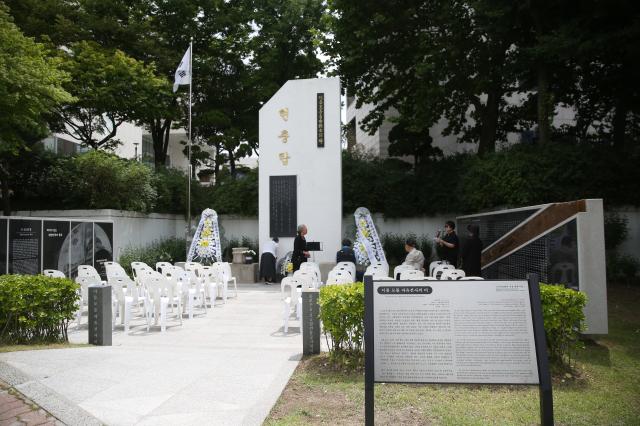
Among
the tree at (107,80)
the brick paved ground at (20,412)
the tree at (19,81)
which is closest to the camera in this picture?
the brick paved ground at (20,412)

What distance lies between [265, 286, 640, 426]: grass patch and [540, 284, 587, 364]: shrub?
27 centimetres

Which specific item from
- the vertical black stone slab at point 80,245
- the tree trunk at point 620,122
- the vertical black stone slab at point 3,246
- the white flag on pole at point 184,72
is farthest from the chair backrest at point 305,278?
the tree trunk at point 620,122

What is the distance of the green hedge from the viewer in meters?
5.37

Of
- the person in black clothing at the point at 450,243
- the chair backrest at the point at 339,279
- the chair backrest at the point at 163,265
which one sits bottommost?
the chair backrest at the point at 339,279

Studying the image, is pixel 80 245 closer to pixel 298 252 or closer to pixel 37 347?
pixel 298 252

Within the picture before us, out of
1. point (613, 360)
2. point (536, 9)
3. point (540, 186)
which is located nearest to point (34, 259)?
point (613, 360)

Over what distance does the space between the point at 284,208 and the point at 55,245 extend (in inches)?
287

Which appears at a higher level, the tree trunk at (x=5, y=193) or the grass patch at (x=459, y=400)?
the tree trunk at (x=5, y=193)

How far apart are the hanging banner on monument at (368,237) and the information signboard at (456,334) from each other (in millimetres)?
12145

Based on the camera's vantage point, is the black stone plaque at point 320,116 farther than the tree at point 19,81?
Yes

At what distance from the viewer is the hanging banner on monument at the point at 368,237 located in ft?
52.2

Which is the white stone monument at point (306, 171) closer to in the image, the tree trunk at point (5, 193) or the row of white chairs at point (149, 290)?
the row of white chairs at point (149, 290)

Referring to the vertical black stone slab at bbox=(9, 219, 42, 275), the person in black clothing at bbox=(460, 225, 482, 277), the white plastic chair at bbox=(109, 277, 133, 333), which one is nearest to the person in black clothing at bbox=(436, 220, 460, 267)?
the person in black clothing at bbox=(460, 225, 482, 277)

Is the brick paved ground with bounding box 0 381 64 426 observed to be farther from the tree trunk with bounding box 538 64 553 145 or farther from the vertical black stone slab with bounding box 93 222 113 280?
the tree trunk with bounding box 538 64 553 145
